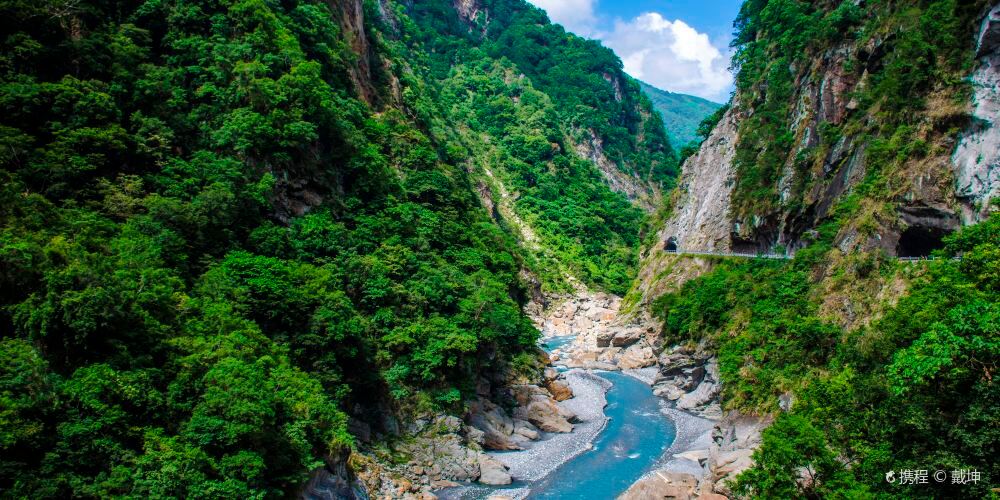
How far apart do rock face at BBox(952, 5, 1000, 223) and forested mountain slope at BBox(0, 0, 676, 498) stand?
25603 mm

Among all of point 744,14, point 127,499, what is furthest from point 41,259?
point 744,14

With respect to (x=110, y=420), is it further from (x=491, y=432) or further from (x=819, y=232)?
(x=819, y=232)

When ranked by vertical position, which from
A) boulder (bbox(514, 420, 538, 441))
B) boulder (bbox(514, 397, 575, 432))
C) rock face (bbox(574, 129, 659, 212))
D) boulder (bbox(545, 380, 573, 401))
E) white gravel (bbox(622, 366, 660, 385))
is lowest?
boulder (bbox(514, 420, 538, 441))

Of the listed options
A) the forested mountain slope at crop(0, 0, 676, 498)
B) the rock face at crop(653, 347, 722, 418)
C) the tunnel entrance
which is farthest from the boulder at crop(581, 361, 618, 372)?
the tunnel entrance

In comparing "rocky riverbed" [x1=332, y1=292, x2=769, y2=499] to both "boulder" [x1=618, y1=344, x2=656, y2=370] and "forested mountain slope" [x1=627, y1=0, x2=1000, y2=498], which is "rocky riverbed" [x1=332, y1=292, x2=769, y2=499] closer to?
"boulder" [x1=618, y1=344, x2=656, y2=370]

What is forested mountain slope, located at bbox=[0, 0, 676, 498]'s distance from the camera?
57.7 ft

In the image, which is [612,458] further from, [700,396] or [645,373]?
[645,373]

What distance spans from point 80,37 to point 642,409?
40.5 metres

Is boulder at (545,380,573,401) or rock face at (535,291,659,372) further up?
rock face at (535,291,659,372)

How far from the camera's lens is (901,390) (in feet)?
53.8

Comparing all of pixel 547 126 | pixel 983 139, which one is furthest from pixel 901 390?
pixel 547 126

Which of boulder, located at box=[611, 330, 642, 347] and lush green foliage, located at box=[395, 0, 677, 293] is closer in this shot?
boulder, located at box=[611, 330, 642, 347]

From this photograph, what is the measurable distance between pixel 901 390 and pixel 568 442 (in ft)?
70.2

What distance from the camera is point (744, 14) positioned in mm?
64375
